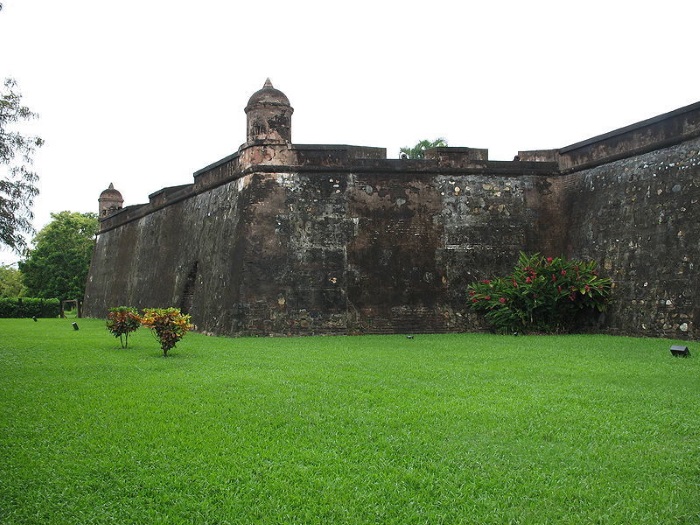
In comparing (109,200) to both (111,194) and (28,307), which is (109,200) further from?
(28,307)

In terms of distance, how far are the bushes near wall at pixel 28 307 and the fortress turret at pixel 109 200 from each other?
5418 millimetres

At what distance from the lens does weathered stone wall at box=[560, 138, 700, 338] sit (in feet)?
29.3

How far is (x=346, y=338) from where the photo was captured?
10273mm

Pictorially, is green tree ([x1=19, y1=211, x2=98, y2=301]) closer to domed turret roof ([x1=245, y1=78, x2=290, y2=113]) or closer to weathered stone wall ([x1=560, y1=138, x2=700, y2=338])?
domed turret roof ([x1=245, y1=78, x2=290, y2=113])

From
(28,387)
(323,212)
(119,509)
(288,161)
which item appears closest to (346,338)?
(323,212)

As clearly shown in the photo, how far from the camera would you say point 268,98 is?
1150 centimetres

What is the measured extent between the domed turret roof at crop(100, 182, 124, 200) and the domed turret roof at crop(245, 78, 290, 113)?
13.5 metres

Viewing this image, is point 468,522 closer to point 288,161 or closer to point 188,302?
point 288,161

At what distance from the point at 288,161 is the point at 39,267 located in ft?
85.6

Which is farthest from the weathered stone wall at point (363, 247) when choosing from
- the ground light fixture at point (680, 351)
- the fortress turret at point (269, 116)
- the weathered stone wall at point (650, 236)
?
the ground light fixture at point (680, 351)

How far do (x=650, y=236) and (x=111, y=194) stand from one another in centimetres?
1948

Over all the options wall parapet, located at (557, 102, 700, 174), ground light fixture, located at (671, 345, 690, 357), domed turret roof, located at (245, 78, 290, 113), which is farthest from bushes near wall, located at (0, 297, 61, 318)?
ground light fixture, located at (671, 345, 690, 357)

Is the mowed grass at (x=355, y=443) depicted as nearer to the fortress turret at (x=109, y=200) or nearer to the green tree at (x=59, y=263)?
the fortress turret at (x=109, y=200)

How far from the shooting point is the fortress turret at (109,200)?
23.0 metres
